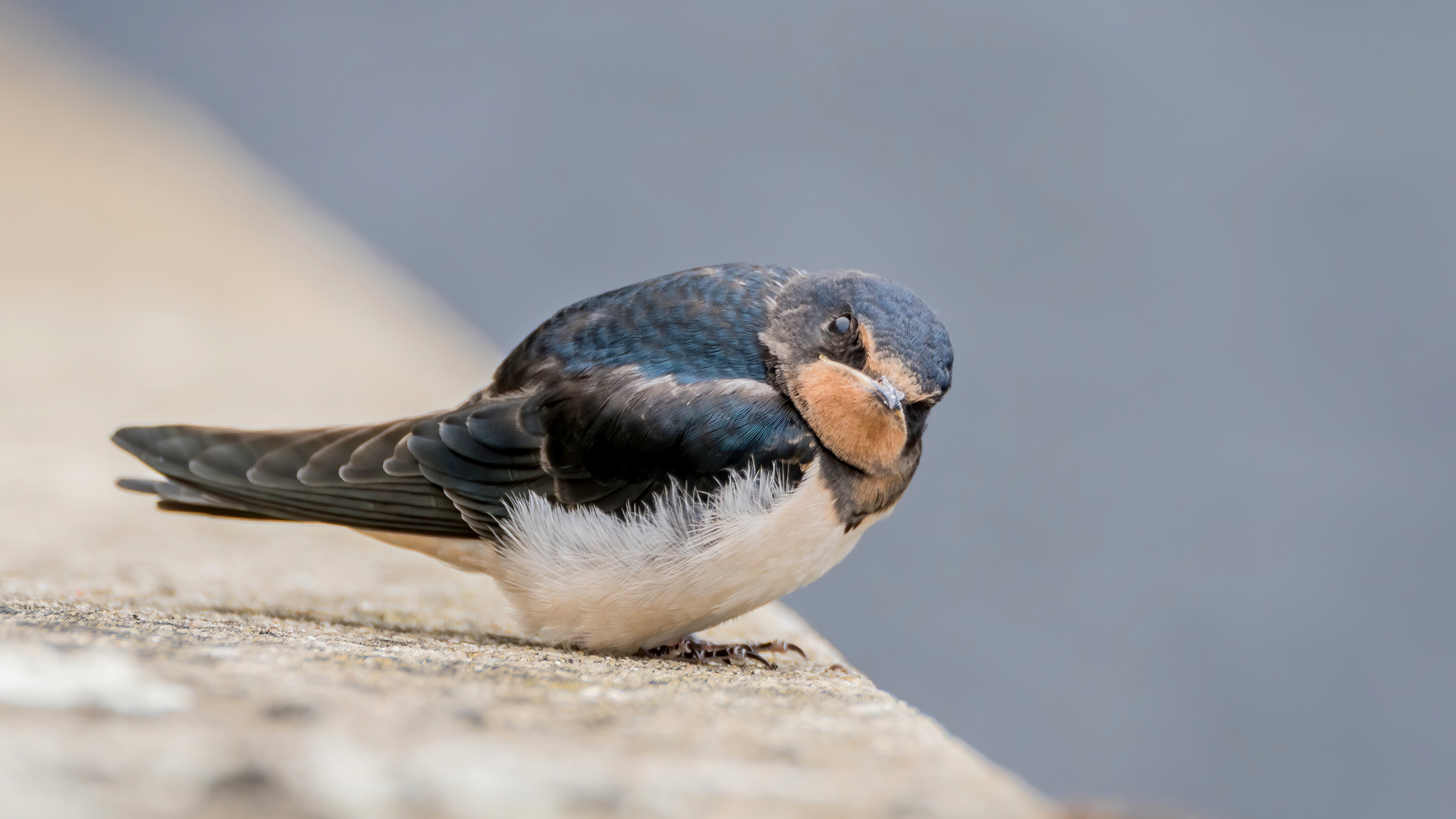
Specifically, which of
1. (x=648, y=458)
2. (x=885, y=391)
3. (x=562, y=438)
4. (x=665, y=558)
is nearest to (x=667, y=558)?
(x=665, y=558)

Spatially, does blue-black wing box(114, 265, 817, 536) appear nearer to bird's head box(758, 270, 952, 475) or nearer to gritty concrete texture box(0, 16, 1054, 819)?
bird's head box(758, 270, 952, 475)

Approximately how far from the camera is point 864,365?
2.03 m

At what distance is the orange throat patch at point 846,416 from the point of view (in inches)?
79.0

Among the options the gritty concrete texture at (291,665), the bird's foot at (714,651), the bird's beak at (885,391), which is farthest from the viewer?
the bird's foot at (714,651)

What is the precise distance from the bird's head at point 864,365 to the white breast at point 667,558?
0.10 meters

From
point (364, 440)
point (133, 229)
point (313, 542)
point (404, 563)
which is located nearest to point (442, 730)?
point (364, 440)

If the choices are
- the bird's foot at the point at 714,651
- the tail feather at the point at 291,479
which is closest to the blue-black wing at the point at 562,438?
the tail feather at the point at 291,479

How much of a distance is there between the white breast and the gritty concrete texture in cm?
10

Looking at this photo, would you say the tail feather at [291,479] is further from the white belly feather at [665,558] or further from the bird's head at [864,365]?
the bird's head at [864,365]

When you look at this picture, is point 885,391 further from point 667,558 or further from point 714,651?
point 714,651

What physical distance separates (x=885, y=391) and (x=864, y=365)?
0.09 meters

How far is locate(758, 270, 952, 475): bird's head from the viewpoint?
1997 millimetres

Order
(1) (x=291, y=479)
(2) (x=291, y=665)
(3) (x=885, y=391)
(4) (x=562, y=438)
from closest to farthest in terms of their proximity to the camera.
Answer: (2) (x=291, y=665) < (3) (x=885, y=391) < (4) (x=562, y=438) < (1) (x=291, y=479)

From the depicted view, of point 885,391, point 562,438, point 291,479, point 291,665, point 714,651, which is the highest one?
point 885,391
